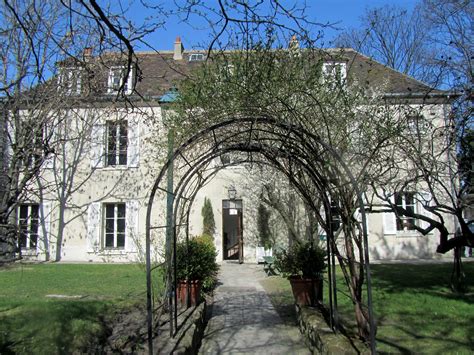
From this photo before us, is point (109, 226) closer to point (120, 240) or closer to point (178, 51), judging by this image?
point (120, 240)

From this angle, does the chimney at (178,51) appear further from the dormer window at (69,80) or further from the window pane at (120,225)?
the dormer window at (69,80)

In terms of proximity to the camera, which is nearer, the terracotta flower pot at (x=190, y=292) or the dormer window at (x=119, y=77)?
the dormer window at (x=119, y=77)

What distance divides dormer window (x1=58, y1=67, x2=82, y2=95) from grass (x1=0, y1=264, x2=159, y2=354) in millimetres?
3025

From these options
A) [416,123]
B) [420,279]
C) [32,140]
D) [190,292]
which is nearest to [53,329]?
[190,292]

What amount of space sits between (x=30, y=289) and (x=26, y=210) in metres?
7.97

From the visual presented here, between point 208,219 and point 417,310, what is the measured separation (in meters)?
9.18

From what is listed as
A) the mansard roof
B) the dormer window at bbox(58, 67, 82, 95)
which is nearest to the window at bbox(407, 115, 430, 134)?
the mansard roof

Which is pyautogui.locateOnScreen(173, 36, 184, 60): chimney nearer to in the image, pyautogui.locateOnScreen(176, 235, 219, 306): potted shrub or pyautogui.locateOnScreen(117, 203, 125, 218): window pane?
pyautogui.locateOnScreen(117, 203, 125, 218): window pane

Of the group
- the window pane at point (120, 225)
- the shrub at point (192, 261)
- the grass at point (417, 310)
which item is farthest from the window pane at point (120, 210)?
the shrub at point (192, 261)

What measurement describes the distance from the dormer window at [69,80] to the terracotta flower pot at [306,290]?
4.99m

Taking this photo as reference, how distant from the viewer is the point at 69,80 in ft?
21.9

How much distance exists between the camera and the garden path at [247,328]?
5.58 metres

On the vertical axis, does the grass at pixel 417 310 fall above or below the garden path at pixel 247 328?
above

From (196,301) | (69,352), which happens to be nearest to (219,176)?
(196,301)
